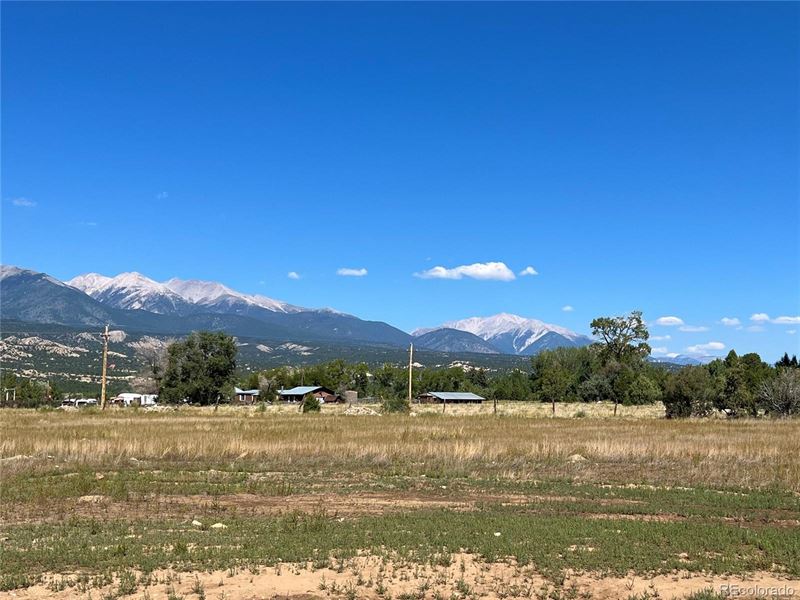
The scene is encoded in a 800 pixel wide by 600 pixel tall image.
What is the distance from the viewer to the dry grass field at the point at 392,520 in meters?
9.20

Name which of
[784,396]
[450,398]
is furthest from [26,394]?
[784,396]

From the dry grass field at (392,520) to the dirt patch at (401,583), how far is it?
Answer: 35mm

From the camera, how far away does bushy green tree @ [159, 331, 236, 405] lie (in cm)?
7925

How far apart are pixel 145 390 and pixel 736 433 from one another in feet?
284

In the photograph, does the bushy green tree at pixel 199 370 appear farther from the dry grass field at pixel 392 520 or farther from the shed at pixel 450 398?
the dry grass field at pixel 392 520

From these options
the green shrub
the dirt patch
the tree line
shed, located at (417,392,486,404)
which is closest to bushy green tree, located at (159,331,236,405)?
the tree line

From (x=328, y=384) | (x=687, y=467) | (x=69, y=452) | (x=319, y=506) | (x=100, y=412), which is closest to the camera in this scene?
(x=319, y=506)

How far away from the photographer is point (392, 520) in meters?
12.9

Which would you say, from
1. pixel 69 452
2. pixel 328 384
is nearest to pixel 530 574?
pixel 69 452

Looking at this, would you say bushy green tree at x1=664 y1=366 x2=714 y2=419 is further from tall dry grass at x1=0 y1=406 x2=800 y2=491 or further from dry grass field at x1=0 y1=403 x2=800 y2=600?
dry grass field at x1=0 y1=403 x2=800 y2=600

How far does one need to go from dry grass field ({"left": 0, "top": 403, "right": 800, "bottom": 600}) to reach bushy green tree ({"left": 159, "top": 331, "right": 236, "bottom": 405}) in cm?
5534

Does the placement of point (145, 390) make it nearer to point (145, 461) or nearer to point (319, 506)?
point (145, 461)

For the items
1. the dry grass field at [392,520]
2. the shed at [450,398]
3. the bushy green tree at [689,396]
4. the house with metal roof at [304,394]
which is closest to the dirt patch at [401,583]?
the dry grass field at [392,520]

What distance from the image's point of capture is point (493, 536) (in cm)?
1152
